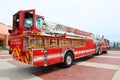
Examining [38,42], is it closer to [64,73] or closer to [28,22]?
[28,22]

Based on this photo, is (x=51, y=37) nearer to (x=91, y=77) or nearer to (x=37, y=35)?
(x=37, y=35)

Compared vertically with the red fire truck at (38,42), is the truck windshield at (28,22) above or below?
above

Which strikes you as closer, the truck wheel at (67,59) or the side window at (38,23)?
the side window at (38,23)

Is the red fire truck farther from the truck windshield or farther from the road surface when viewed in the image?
the road surface

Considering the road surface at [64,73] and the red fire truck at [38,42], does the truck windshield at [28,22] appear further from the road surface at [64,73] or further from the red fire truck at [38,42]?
the road surface at [64,73]

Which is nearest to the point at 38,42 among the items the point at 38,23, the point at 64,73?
the point at 38,23

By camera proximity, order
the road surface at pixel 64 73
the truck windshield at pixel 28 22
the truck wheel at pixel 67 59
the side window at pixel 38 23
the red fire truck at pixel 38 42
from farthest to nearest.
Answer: the truck wheel at pixel 67 59 → the side window at pixel 38 23 → the truck windshield at pixel 28 22 → the red fire truck at pixel 38 42 → the road surface at pixel 64 73

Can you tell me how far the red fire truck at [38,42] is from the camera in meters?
7.27

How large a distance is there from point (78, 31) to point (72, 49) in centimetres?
255

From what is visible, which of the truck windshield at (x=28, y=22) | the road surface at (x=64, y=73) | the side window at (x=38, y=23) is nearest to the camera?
the road surface at (x=64, y=73)

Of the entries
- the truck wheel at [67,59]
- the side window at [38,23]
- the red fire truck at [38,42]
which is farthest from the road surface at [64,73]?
the side window at [38,23]

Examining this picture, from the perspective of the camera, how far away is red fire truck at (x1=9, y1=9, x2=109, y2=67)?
7273 mm

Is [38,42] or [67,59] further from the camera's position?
[67,59]

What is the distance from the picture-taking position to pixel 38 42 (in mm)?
7496
